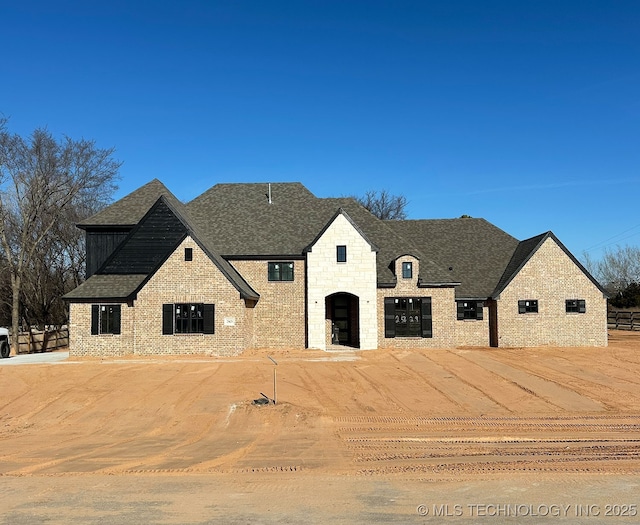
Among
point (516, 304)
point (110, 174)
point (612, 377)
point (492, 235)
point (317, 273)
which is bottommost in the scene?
point (612, 377)

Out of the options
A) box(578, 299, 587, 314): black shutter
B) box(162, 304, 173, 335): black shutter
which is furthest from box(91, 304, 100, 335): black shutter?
box(578, 299, 587, 314): black shutter

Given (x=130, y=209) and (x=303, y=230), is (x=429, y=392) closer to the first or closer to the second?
(x=303, y=230)

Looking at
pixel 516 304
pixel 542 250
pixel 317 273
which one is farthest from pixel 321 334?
pixel 542 250

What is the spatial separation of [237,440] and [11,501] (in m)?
5.11

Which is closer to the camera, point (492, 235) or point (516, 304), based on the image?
point (516, 304)

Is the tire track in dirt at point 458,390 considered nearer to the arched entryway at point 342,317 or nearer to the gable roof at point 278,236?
the arched entryway at point 342,317

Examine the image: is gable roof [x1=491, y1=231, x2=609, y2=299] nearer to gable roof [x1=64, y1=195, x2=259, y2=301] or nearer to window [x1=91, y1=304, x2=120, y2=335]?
gable roof [x1=64, y1=195, x2=259, y2=301]

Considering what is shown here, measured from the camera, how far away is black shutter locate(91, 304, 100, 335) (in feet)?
88.0

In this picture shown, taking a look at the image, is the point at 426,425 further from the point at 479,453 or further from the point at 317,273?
the point at 317,273

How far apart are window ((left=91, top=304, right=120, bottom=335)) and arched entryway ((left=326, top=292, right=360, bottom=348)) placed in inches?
456

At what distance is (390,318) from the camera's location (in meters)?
30.1

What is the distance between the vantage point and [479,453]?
10352 mm

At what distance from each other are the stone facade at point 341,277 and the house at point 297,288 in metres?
0.06

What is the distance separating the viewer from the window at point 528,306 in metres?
30.8
